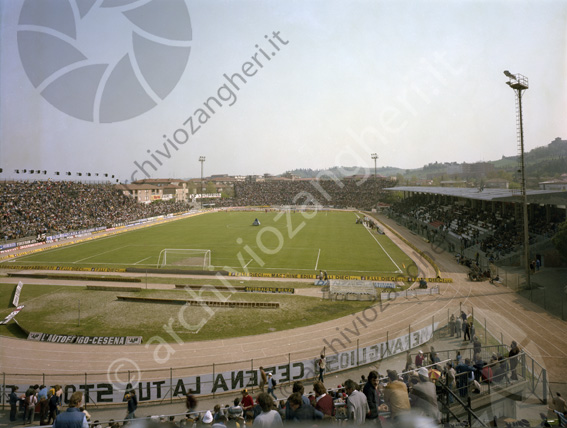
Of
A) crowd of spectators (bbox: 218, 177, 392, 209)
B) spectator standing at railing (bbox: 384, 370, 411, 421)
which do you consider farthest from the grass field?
crowd of spectators (bbox: 218, 177, 392, 209)

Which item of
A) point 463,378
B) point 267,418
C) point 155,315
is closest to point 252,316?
point 155,315

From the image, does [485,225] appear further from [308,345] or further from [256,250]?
[308,345]

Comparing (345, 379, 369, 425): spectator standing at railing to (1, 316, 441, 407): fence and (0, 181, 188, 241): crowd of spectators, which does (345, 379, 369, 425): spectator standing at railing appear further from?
(0, 181, 188, 241): crowd of spectators

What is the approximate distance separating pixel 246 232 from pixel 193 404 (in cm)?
4900

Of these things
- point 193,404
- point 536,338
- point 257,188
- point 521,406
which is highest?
point 257,188

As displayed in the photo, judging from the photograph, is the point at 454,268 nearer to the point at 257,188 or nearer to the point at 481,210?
the point at 481,210

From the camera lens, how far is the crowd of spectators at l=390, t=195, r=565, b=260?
34594 mm

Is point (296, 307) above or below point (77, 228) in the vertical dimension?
below

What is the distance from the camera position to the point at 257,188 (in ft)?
445

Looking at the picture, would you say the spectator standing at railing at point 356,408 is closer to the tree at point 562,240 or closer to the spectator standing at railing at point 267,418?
the spectator standing at railing at point 267,418

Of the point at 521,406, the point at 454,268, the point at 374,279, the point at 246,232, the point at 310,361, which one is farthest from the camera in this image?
the point at 246,232

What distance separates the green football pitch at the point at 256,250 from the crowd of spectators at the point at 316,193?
47881 mm

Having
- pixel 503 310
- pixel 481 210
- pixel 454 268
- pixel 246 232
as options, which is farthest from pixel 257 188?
pixel 503 310

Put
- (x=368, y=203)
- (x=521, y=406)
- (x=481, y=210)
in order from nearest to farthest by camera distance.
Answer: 1. (x=521, y=406)
2. (x=481, y=210)
3. (x=368, y=203)
